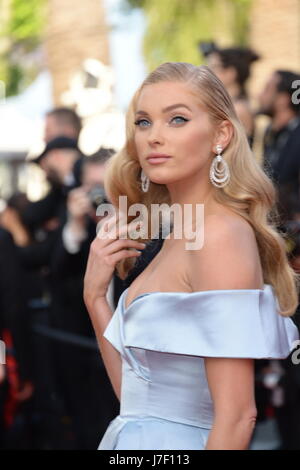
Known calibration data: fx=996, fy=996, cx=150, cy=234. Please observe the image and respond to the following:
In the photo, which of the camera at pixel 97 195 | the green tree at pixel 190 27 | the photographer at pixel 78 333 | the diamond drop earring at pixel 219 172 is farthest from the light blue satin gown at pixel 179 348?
the green tree at pixel 190 27

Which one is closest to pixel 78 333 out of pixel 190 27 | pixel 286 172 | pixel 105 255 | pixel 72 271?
pixel 72 271

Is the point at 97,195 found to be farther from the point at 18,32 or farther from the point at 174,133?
the point at 18,32

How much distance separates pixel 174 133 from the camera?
2.36 meters

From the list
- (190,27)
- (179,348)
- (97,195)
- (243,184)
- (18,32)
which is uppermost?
Answer: (18,32)

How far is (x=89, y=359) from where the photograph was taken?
558 cm

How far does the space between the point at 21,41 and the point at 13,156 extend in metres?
5.18

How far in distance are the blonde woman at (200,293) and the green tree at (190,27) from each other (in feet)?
30.1

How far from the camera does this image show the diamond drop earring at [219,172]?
2.43 metres

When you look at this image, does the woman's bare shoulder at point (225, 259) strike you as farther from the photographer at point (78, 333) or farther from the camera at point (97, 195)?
the photographer at point (78, 333)

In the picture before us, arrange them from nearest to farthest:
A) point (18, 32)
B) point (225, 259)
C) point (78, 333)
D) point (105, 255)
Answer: point (225, 259), point (105, 255), point (78, 333), point (18, 32)

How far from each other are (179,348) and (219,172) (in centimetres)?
44

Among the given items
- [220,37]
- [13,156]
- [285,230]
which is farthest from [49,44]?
[285,230]

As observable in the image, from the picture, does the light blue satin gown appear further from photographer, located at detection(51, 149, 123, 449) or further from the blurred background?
photographer, located at detection(51, 149, 123, 449)

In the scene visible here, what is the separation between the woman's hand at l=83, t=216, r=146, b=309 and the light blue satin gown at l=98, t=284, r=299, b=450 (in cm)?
15
